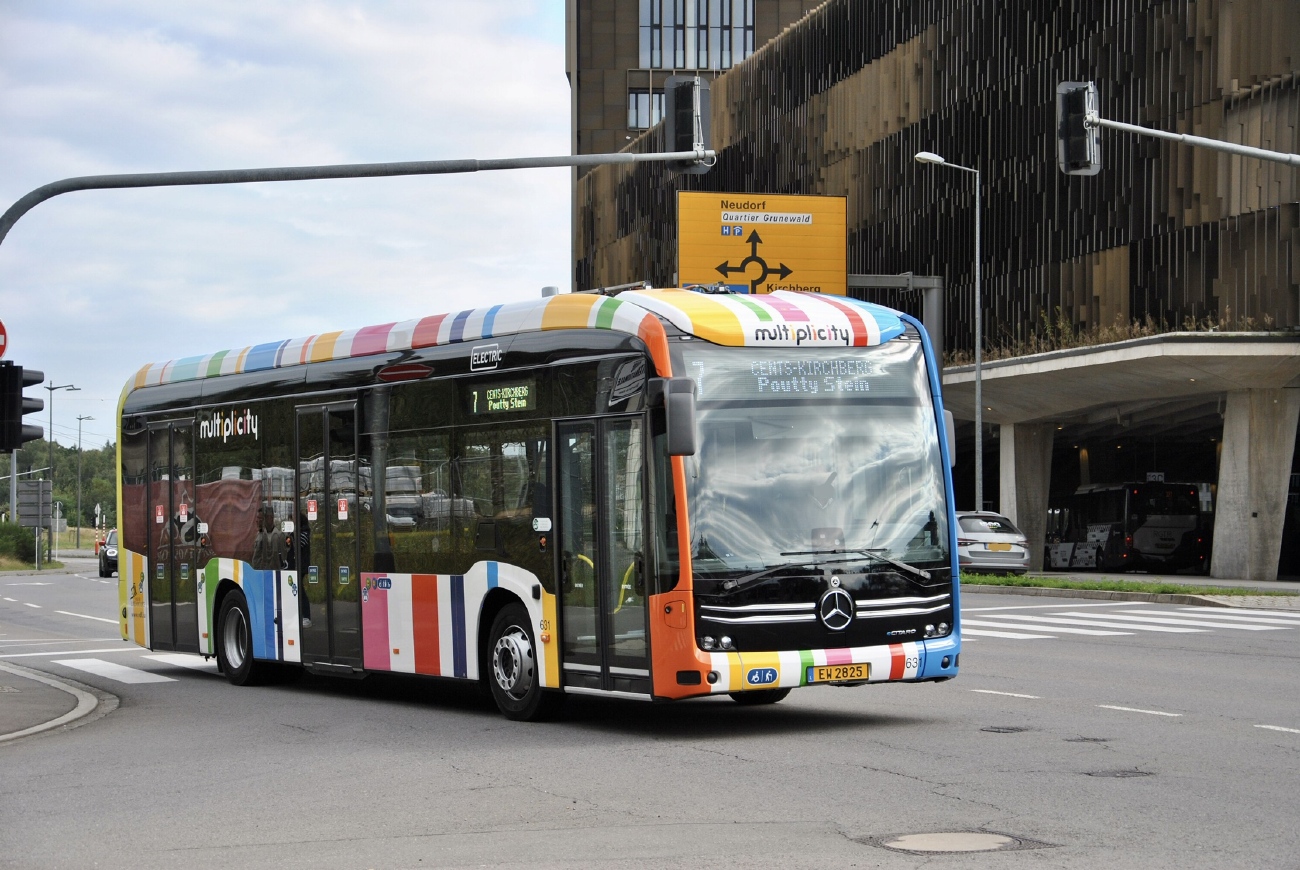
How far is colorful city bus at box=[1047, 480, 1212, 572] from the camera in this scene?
155 feet

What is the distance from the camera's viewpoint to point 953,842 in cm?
794

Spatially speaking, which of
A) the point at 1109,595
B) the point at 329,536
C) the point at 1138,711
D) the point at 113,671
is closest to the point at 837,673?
the point at 1138,711

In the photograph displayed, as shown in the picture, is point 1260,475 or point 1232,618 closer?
point 1232,618

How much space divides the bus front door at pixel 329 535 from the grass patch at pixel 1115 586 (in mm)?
17923

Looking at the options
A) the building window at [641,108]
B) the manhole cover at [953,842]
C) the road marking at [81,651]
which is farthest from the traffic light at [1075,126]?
the building window at [641,108]

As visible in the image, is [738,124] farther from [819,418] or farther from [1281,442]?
[819,418]

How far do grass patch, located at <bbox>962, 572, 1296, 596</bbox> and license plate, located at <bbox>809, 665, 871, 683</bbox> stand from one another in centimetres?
1890

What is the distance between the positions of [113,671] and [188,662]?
1.36 meters

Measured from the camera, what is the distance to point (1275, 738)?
11609 mm

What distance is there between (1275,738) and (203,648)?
1103cm

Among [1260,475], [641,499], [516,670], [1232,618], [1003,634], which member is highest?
[641,499]

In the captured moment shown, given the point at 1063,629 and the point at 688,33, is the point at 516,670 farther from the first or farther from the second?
the point at 688,33

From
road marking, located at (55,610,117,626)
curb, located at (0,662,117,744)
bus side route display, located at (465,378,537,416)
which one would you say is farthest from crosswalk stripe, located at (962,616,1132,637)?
road marking, located at (55,610,117,626)

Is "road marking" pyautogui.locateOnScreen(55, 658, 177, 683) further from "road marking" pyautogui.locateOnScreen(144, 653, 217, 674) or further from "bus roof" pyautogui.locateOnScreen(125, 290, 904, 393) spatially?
"bus roof" pyautogui.locateOnScreen(125, 290, 904, 393)
